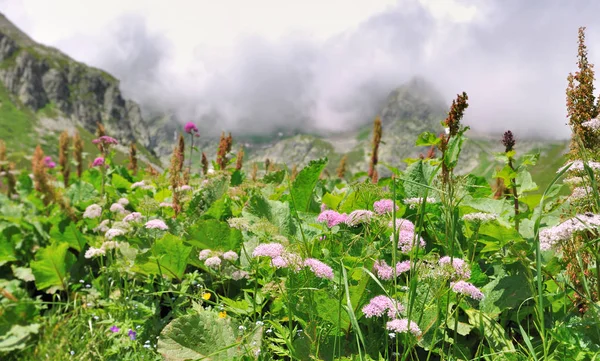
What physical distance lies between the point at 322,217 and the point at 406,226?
0.59 m

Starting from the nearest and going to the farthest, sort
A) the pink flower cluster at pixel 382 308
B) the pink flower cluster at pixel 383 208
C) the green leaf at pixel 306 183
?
1. the pink flower cluster at pixel 382 308
2. the pink flower cluster at pixel 383 208
3. the green leaf at pixel 306 183

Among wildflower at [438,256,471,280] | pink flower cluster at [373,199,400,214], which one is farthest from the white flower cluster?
pink flower cluster at [373,199,400,214]

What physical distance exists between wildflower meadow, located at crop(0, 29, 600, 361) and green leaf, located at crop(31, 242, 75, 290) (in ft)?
0.05

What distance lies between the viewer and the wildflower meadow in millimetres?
2244

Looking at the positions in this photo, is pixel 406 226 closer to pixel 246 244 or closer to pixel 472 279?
pixel 472 279

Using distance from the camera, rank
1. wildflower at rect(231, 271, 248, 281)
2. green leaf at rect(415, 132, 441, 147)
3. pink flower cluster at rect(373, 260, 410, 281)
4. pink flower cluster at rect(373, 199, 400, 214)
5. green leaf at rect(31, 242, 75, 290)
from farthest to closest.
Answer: green leaf at rect(31, 242, 75, 290)
green leaf at rect(415, 132, 441, 147)
wildflower at rect(231, 271, 248, 281)
pink flower cluster at rect(373, 199, 400, 214)
pink flower cluster at rect(373, 260, 410, 281)

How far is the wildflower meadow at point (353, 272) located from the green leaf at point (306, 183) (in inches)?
0.6

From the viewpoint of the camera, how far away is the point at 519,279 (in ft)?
8.93

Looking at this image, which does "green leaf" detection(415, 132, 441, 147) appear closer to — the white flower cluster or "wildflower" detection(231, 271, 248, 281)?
the white flower cluster

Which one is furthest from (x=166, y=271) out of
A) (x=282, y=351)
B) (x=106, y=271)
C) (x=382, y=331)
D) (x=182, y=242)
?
(x=382, y=331)

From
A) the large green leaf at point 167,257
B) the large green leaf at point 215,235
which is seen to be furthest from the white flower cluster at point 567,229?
the large green leaf at point 167,257

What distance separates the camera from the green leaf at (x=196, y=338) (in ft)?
8.47

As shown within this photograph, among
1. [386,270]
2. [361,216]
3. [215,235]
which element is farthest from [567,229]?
[215,235]

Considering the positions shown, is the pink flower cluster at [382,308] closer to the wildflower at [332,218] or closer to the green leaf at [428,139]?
the wildflower at [332,218]
